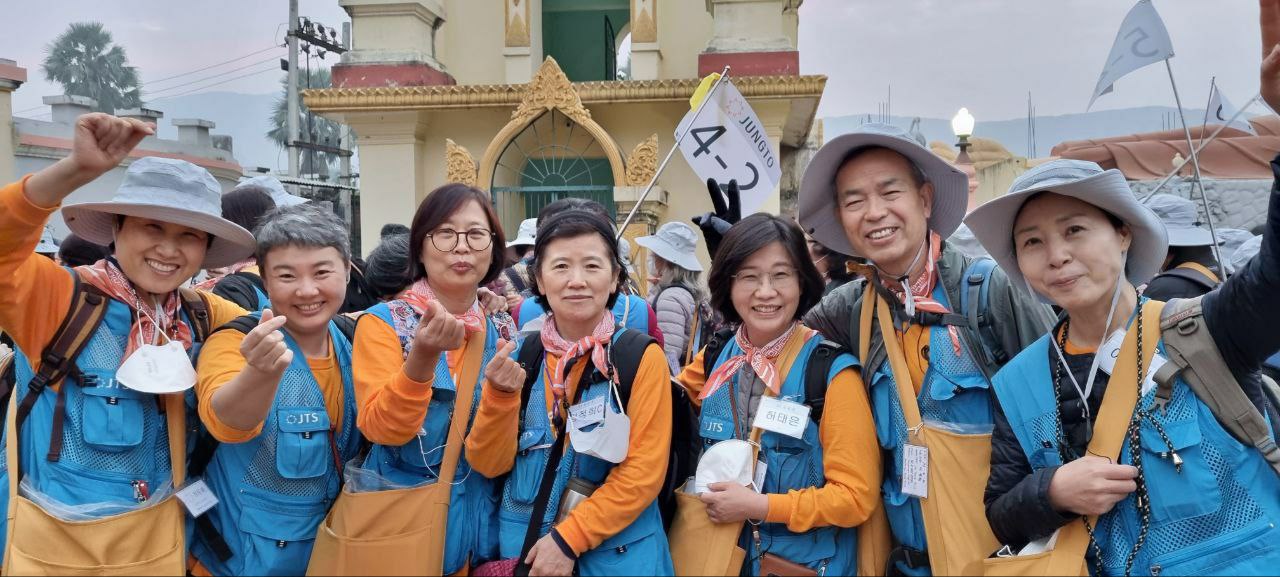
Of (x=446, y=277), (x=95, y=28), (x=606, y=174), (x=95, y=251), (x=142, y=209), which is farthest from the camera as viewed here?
(x=95, y=28)

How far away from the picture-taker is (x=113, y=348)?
2.56 meters

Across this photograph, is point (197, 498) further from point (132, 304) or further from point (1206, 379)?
point (1206, 379)

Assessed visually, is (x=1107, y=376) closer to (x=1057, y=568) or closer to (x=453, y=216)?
(x=1057, y=568)

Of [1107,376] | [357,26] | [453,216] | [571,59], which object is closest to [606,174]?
[571,59]

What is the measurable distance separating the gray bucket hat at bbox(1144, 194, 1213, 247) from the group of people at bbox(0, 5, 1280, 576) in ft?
8.16

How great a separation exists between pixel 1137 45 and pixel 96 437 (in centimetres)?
580

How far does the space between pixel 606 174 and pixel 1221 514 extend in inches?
440

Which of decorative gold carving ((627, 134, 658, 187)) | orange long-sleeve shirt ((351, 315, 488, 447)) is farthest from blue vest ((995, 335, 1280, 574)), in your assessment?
decorative gold carving ((627, 134, 658, 187))

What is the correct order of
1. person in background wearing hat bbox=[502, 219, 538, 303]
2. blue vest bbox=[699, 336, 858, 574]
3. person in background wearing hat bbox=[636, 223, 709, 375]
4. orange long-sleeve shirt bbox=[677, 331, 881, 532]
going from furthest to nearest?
person in background wearing hat bbox=[502, 219, 538, 303]
person in background wearing hat bbox=[636, 223, 709, 375]
blue vest bbox=[699, 336, 858, 574]
orange long-sleeve shirt bbox=[677, 331, 881, 532]


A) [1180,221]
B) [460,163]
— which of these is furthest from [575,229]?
[460,163]

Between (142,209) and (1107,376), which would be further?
(142,209)

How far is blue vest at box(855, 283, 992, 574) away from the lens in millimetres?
2498

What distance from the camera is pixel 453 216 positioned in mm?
2926

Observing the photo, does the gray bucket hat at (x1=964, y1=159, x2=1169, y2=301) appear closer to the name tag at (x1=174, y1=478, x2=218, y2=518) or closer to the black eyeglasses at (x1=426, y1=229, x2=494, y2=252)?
the black eyeglasses at (x1=426, y1=229, x2=494, y2=252)
